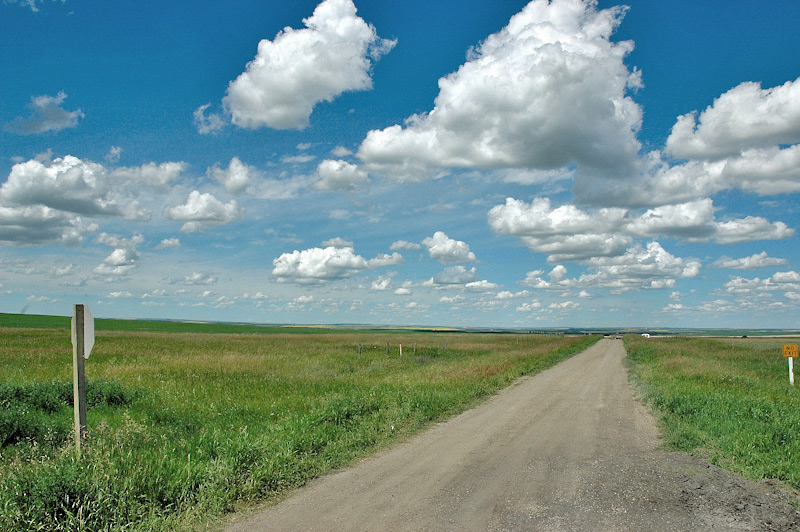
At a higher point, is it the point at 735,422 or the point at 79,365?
the point at 79,365

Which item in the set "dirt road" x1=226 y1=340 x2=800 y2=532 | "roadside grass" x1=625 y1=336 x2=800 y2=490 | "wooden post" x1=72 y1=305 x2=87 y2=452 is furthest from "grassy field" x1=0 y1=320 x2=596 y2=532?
"roadside grass" x1=625 y1=336 x2=800 y2=490

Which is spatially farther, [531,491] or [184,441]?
[184,441]

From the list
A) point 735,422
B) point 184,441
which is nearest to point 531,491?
point 184,441

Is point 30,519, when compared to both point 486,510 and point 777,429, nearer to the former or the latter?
point 486,510

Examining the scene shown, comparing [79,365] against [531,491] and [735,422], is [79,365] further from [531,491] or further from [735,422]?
[735,422]

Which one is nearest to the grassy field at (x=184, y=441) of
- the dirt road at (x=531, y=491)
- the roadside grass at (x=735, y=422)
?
the dirt road at (x=531, y=491)

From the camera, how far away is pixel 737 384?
57.3 feet

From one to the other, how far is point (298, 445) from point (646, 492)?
17.9 ft

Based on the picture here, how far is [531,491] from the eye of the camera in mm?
6891

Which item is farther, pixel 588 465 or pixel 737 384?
pixel 737 384

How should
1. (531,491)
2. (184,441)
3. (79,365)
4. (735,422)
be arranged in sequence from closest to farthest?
(531,491) → (79,365) → (184,441) → (735,422)

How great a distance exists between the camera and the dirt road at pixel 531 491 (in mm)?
5887

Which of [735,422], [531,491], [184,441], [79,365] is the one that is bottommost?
[735,422]

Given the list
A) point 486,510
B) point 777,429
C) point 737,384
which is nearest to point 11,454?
point 486,510
